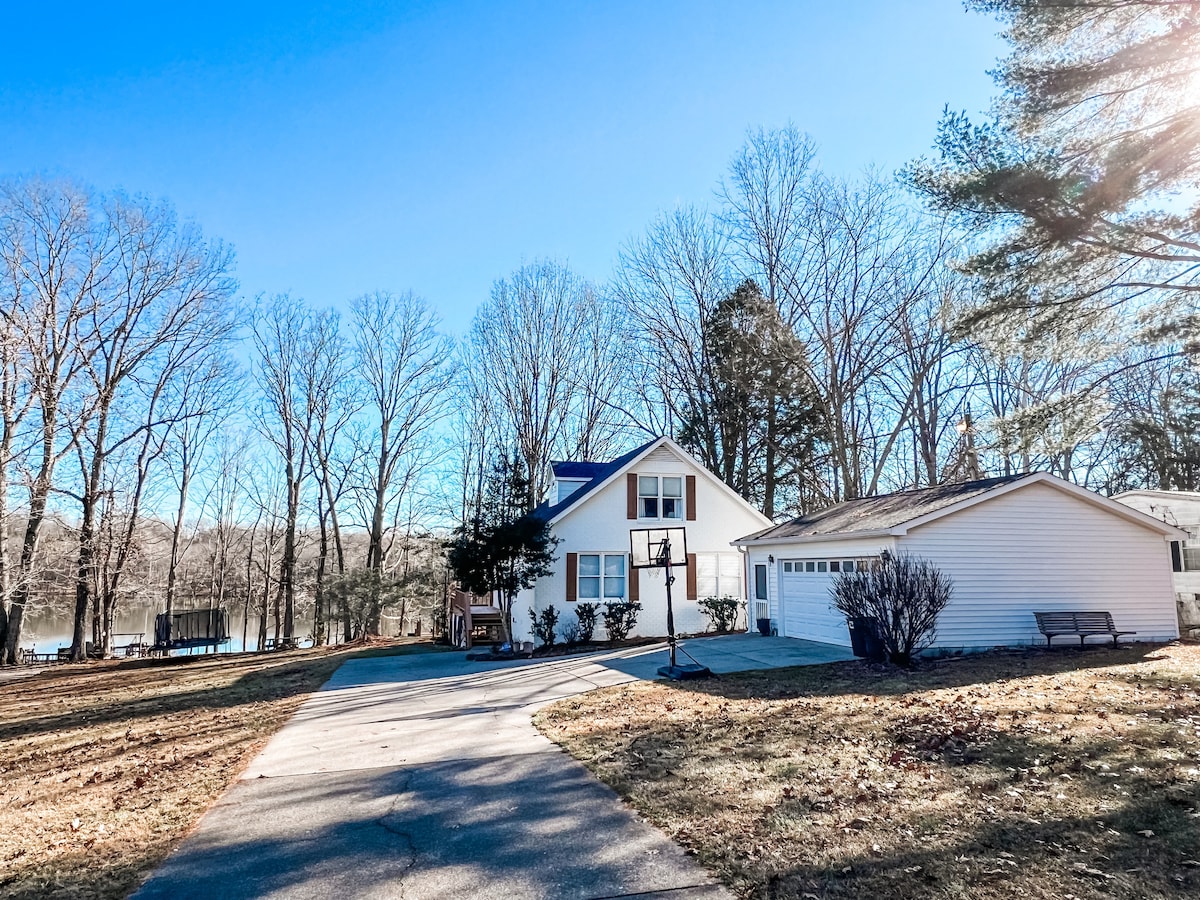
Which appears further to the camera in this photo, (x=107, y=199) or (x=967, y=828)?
(x=107, y=199)

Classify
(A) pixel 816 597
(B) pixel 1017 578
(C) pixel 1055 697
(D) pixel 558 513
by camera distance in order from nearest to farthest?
Answer: (C) pixel 1055 697 < (B) pixel 1017 578 < (A) pixel 816 597 < (D) pixel 558 513

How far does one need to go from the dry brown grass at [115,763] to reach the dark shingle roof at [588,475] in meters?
7.43

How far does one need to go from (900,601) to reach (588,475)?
478 inches

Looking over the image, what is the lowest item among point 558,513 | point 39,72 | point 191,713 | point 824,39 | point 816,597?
point 191,713

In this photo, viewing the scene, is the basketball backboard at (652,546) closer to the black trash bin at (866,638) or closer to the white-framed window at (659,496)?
the black trash bin at (866,638)

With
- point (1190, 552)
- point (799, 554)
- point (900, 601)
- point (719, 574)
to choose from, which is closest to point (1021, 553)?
point (900, 601)

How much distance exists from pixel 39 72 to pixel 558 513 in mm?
13443

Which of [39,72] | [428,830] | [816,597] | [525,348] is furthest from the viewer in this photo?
[525,348]

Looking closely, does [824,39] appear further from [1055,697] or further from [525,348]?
[525,348]

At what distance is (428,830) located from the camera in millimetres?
4773

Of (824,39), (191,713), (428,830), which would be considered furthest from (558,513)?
A: (428,830)

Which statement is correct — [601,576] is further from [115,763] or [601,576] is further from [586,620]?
[115,763]

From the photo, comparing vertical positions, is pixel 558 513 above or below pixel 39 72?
below

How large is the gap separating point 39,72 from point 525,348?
62.7 feet
